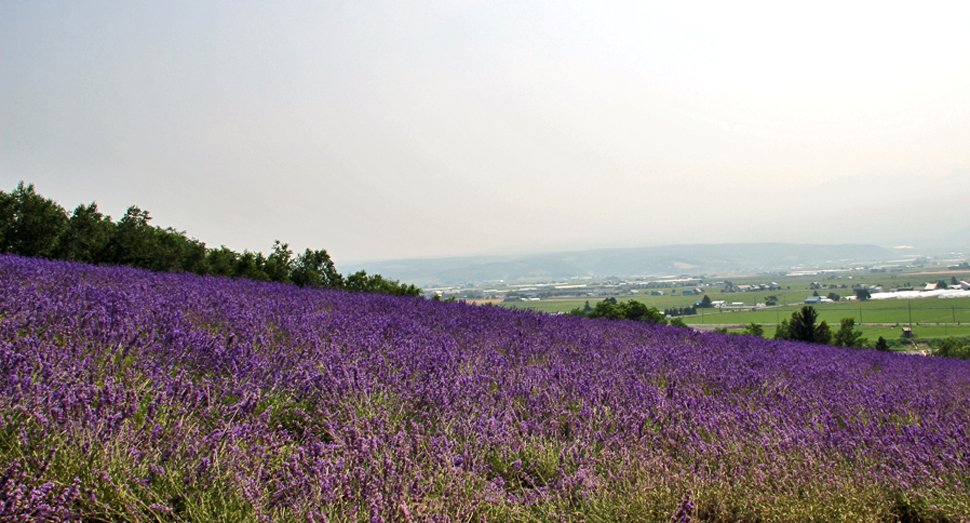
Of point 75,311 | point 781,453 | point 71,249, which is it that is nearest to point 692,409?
point 781,453

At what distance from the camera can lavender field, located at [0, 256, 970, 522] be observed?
1.64 m

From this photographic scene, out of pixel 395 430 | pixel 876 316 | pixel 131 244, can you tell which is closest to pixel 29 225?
pixel 131 244

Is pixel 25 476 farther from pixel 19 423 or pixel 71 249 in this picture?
pixel 71 249

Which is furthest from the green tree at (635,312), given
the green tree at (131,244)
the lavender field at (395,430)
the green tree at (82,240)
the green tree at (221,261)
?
the lavender field at (395,430)

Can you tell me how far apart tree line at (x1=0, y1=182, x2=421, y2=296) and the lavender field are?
792cm

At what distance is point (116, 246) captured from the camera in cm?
1231

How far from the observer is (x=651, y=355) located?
4480 mm

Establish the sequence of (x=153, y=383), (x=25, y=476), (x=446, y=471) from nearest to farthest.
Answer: (x=25, y=476)
(x=446, y=471)
(x=153, y=383)

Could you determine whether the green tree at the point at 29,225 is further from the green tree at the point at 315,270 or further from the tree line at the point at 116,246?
the green tree at the point at 315,270

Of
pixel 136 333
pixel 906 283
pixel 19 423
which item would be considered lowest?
pixel 906 283

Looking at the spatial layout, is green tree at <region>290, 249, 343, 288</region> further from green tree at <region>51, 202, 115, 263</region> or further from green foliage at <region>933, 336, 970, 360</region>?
green foliage at <region>933, 336, 970, 360</region>

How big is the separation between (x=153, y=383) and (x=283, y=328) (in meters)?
1.25

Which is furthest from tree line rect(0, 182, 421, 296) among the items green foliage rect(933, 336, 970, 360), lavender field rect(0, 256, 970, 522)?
green foliage rect(933, 336, 970, 360)

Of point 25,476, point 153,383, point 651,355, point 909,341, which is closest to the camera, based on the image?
point 25,476
